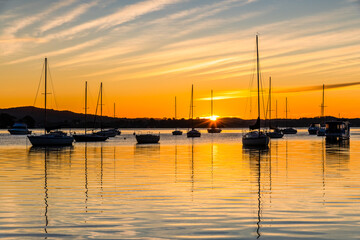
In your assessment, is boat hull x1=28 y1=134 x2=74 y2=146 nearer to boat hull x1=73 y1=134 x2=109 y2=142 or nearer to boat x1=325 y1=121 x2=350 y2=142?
boat hull x1=73 y1=134 x2=109 y2=142

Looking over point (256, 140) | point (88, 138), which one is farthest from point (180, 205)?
point (88, 138)

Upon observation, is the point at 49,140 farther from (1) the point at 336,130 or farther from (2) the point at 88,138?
(1) the point at 336,130

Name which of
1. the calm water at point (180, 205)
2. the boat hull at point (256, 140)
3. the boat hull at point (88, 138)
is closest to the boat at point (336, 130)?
the boat hull at point (256, 140)

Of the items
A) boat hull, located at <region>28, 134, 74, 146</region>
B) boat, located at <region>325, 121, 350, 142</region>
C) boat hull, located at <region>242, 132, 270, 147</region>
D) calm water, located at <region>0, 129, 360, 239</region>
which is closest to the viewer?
calm water, located at <region>0, 129, 360, 239</region>

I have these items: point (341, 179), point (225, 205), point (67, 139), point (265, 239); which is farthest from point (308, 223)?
point (67, 139)

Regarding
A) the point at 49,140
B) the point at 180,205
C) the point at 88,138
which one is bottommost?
the point at 180,205

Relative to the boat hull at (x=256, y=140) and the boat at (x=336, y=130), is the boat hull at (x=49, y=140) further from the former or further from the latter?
the boat at (x=336, y=130)

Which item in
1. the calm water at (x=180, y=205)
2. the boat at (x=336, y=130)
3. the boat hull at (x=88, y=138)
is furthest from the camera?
the boat hull at (x=88, y=138)

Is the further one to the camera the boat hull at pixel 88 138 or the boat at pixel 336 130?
the boat hull at pixel 88 138

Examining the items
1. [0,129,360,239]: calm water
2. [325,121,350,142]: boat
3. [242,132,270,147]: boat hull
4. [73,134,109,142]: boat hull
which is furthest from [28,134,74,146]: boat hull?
[325,121,350,142]: boat

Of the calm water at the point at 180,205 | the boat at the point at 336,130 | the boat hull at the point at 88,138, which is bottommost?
the calm water at the point at 180,205

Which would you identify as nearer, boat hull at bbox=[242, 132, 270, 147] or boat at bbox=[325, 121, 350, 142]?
boat hull at bbox=[242, 132, 270, 147]

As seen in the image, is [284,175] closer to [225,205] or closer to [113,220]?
[225,205]

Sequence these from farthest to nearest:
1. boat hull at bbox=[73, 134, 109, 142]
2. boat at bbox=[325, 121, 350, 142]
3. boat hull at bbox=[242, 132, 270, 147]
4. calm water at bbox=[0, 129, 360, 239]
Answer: boat hull at bbox=[73, 134, 109, 142] → boat at bbox=[325, 121, 350, 142] → boat hull at bbox=[242, 132, 270, 147] → calm water at bbox=[0, 129, 360, 239]
